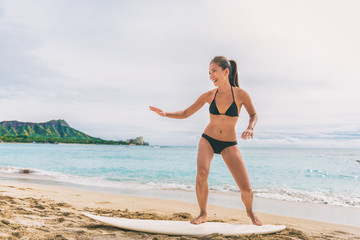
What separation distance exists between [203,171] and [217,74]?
4.64 feet

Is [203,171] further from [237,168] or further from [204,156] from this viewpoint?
[237,168]

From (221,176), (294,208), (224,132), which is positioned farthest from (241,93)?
(221,176)

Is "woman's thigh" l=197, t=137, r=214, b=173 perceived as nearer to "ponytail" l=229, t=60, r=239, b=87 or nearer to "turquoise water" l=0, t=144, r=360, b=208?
"ponytail" l=229, t=60, r=239, b=87

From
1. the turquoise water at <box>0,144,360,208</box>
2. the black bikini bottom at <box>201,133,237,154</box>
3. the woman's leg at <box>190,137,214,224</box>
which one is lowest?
the turquoise water at <box>0,144,360,208</box>

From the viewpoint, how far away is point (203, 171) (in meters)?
3.81

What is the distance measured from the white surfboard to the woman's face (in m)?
2.08

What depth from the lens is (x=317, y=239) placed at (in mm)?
3902

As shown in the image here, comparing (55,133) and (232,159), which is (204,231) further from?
(55,133)

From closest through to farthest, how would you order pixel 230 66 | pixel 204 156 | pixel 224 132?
1. pixel 204 156
2. pixel 224 132
3. pixel 230 66

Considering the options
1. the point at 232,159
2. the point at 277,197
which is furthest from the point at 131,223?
the point at 277,197

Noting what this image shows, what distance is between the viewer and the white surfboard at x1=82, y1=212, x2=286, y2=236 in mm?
3705

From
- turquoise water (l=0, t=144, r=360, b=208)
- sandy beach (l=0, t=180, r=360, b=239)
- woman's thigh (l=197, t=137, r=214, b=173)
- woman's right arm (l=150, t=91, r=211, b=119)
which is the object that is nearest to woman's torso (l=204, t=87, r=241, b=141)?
woman's thigh (l=197, t=137, r=214, b=173)

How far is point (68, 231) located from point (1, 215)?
1222 mm

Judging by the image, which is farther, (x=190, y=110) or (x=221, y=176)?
(x=221, y=176)
